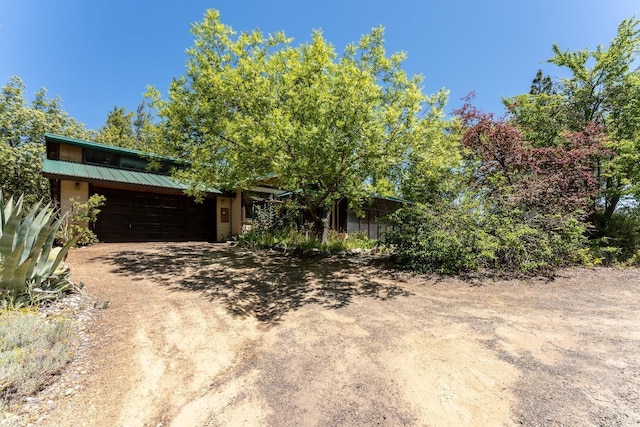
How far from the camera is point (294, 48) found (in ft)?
24.7

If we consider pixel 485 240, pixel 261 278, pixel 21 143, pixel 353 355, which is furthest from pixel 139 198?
pixel 21 143

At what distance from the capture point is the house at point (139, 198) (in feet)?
37.8

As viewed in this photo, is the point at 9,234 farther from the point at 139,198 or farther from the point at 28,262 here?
the point at 139,198

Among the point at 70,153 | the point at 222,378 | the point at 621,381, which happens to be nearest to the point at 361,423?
the point at 222,378

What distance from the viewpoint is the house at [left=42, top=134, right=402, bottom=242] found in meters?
11.5

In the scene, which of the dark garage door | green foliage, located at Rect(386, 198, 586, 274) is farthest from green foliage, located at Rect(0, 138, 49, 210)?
green foliage, located at Rect(386, 198, 586, 274)

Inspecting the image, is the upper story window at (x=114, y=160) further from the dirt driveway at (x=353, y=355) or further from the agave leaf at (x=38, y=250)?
the dirt driveway at (x=353, y=355)

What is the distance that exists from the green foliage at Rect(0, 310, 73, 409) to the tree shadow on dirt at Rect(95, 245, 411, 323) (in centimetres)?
222

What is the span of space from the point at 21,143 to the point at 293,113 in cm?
2346

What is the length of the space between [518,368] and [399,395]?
1.50 m

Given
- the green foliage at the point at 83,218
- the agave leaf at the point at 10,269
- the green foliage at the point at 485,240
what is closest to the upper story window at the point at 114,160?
the green foliage at the point at 83,218

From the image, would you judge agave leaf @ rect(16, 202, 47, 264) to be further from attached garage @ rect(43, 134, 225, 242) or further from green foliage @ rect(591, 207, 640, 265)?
green foliage @ rect(591, 207, 640, 265)

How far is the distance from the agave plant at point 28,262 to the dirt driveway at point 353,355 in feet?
2.30

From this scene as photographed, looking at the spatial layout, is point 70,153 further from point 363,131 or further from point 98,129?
point 98,129
